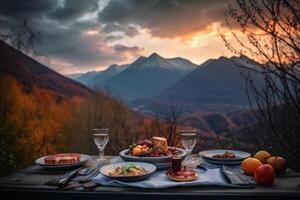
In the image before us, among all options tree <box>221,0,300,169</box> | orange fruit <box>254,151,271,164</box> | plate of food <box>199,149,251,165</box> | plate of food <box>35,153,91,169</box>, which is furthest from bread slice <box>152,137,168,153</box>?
tree <box>221,0,300,169</box>

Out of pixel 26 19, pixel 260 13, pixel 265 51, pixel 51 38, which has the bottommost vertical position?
pixel 265 51

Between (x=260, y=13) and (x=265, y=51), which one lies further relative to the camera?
(x=265, y=51)

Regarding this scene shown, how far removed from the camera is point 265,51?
343cm

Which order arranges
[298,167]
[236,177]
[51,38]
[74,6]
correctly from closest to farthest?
1. [236,177]
2. [298,167]
3. [74,6]
4. [51,38]

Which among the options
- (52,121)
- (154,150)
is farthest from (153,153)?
(52,121)

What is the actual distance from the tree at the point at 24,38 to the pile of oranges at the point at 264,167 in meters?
3.42

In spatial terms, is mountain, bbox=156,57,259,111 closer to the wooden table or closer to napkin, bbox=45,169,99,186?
napkin, bbox=45,169,99,186

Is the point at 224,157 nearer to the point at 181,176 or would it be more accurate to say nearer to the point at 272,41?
the point at 181,176

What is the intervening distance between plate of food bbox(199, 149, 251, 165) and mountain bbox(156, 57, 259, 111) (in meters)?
124

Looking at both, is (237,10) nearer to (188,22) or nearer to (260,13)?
(260,13)

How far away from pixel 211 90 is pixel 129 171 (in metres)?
155

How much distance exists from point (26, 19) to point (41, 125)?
105 ft

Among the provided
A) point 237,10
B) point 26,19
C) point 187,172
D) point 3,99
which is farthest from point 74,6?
point 3,99

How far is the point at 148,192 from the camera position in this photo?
205cm
